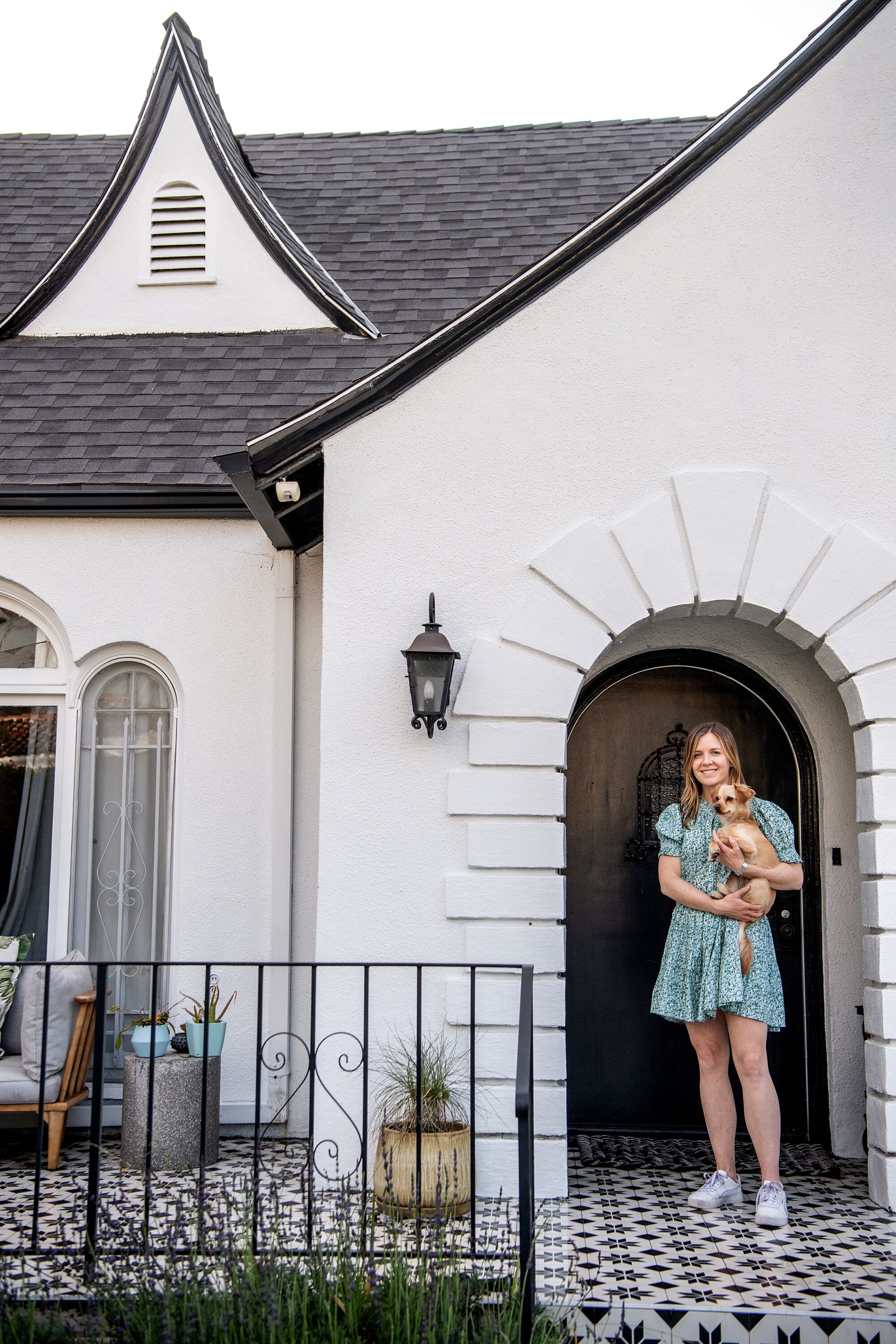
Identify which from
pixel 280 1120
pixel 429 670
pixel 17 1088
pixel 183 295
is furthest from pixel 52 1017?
pixel 183 295

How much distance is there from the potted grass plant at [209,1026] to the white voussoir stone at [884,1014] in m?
2.78

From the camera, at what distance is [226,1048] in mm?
5445

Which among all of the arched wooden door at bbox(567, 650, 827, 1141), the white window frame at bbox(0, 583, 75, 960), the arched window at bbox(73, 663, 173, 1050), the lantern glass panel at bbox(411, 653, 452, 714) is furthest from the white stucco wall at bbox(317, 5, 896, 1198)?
the white window frame at bbox(0, 583, 75, 960)

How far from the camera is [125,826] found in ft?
19.0

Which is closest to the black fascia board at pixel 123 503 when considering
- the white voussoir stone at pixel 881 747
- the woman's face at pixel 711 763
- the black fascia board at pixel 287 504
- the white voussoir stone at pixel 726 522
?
the black fascia board at pixel 287 504

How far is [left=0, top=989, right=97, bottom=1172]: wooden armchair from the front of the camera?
4.89 metres

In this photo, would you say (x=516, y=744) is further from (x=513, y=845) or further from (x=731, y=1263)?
(x=731, y=1263)

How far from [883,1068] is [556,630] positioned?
2167 millimetres

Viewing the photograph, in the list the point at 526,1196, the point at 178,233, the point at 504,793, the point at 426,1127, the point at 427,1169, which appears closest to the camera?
the point at 526,1196

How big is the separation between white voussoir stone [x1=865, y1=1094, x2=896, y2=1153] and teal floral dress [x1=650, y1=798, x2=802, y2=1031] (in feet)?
1.64

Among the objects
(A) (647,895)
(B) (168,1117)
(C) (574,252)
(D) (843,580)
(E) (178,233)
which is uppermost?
(E) (178,233)

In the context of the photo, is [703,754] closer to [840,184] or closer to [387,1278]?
[387,1278]

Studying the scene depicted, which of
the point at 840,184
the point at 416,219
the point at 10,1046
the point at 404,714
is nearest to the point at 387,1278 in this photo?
the point at 404,714

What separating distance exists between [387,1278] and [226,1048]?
2559 mm
